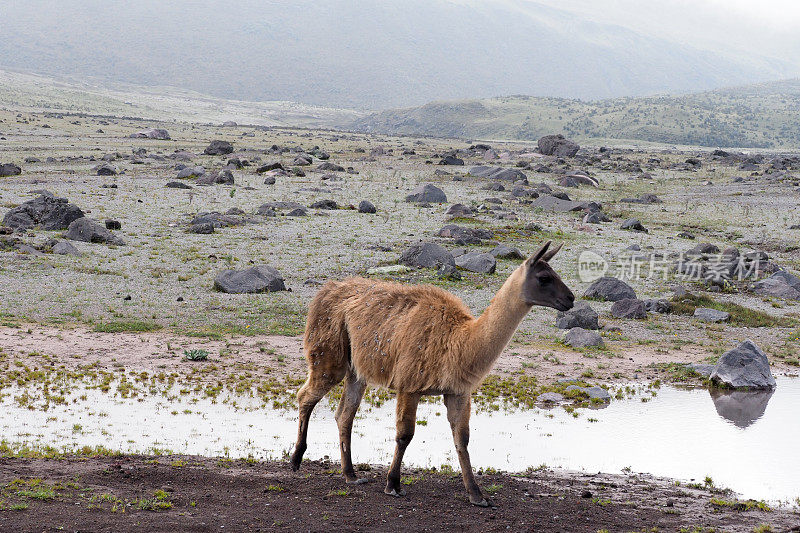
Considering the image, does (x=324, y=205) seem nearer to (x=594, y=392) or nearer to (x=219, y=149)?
(x=594, y=392)

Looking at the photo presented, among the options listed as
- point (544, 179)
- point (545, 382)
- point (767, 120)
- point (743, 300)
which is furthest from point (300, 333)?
point (767, 120)

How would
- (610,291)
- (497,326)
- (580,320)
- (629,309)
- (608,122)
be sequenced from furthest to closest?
1. (608,122)
2. (610,291)
3. (629,309)
4. (580,320)
5. (497,326)

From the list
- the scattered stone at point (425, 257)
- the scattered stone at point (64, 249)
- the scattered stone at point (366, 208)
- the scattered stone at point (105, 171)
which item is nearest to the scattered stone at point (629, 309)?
the scattered stone at point (425, 257)

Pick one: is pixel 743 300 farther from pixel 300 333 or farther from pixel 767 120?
pixel 767 120

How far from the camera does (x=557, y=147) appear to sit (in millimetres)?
90750

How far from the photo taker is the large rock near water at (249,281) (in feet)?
85.1

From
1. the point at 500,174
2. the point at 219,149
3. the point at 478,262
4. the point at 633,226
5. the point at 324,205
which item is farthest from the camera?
the point at 219,149

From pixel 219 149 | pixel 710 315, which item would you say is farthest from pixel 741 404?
pixel 219 149

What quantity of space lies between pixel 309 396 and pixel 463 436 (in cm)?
245

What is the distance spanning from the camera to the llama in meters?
9.78

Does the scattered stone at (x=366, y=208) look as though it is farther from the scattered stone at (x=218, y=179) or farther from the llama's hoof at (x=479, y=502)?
the llama's hoof at (x=479, y=502)

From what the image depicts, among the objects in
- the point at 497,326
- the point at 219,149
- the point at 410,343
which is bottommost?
the point at 410,343

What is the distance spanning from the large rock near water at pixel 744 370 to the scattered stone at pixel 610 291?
8655 millimetres

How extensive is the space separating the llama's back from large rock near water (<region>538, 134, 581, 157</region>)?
80.5 meters
